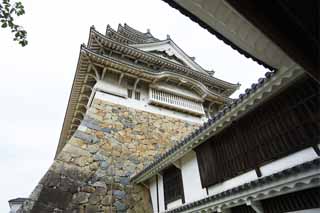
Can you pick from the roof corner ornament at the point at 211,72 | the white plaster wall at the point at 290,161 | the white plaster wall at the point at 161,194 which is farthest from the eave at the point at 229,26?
the roof corner ornament at the point at 211,72

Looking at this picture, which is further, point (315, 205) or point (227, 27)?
point (315, 205)

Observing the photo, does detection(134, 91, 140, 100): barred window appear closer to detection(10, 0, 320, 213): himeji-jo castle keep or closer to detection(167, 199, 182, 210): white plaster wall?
detection(10, 0, 320, 213): himeji-jo castle keep

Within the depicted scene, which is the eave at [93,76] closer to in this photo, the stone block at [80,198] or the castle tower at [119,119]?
the castle tower at [119,119]

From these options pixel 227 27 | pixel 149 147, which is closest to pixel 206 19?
pixel 227 27

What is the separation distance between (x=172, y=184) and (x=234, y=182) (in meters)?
2.37

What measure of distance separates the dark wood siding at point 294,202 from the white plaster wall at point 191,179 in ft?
5.49

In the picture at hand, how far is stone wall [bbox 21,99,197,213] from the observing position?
5402 mm

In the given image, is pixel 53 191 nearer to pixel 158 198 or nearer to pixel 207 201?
pixel 158 198

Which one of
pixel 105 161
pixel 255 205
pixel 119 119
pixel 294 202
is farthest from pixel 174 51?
pixel 294 202

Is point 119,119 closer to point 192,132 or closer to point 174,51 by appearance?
point 192,132

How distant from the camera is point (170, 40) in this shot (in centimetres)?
1302

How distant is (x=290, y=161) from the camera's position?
2834 millimetres

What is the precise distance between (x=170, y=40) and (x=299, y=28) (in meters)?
12.4

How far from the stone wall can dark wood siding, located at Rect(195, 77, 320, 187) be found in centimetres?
346
